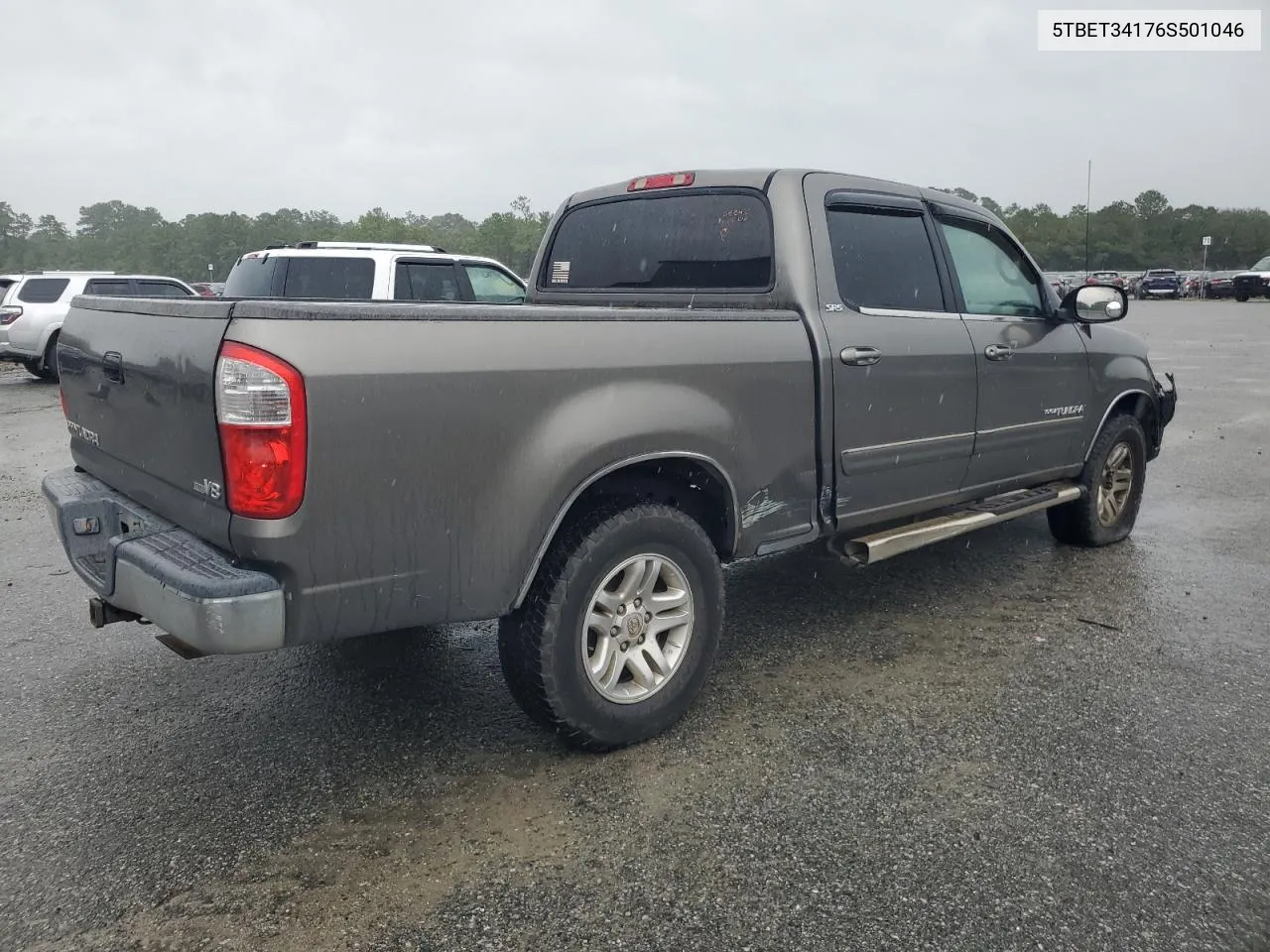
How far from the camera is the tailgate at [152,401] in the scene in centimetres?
255

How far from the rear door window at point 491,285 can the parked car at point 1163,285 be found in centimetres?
4479

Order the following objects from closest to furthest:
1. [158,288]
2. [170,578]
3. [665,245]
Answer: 1. [170,578]
2. [665,245]
3. [158,288]

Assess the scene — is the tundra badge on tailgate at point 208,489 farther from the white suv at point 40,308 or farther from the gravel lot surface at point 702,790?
the white suv at point 40,308

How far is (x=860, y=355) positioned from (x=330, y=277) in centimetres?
712

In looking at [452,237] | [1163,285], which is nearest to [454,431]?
[1163,285]

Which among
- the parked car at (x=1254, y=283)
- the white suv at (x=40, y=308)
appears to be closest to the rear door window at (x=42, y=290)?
the white suv at (x=40, y=308)

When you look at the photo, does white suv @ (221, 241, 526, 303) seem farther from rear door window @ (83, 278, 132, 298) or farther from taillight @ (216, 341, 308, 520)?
taillight @ (216, 341, 308, 520)

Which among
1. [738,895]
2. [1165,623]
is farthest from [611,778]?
[1165,623]

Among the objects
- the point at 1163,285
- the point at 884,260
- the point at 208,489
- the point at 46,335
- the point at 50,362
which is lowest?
the point at 208,489

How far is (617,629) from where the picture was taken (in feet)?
10.4

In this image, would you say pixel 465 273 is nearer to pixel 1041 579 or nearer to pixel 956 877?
pixel 1041 579

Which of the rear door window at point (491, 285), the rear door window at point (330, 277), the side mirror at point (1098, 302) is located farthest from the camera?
the rear door window at point (491, 285)

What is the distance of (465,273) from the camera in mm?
10094

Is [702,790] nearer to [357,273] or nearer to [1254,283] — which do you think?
[357,273]
